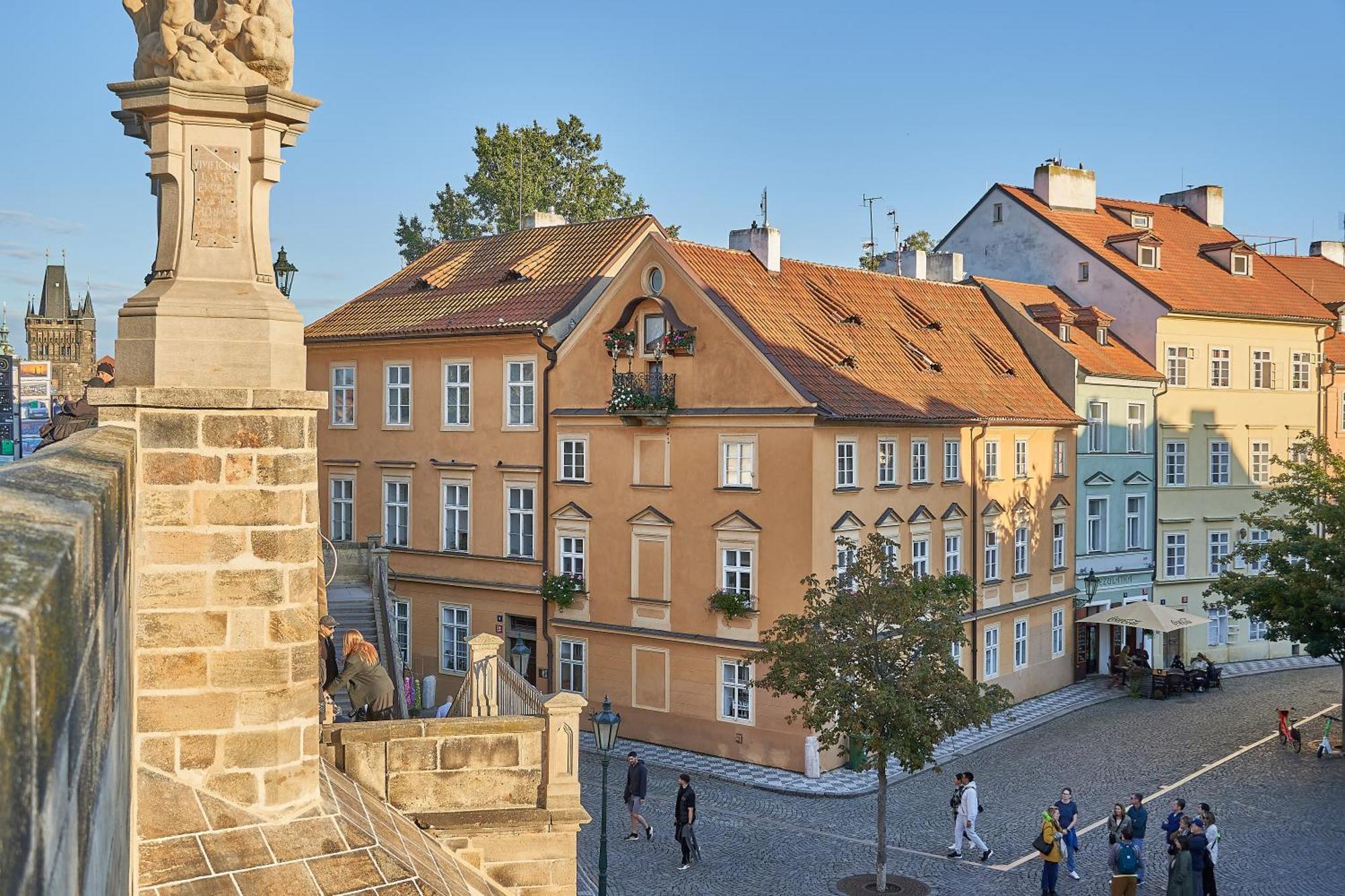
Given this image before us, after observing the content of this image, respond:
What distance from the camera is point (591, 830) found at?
883 inches

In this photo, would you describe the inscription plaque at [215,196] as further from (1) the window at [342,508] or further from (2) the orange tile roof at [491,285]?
(1) the window at [342,508]

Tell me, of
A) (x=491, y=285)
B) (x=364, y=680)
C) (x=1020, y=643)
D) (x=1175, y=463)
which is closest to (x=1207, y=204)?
(x=1175, y=463)

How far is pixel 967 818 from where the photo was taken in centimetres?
2072

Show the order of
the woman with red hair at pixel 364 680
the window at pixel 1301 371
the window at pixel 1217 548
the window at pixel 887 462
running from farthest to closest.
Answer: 1. the window at pixel 1301 371
2. the window at pixel 1217 548
3. the window at pixel 887 462
4. the woman with red hair at pixel 364 680

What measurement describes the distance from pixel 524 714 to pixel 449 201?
164ft

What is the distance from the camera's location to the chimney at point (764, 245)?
3141 centimetres

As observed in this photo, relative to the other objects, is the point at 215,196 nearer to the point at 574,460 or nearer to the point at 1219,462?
the point at 574,460

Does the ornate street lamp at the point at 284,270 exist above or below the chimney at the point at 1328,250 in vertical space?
below

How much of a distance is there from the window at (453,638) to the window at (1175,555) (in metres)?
20.9

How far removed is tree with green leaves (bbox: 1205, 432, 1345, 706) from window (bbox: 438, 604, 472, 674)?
17942 mm

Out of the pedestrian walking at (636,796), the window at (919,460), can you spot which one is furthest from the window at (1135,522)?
the pedestrian walking at (636,796)

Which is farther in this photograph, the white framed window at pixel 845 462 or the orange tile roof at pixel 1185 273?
the orange tile roof at pixel 1185 273

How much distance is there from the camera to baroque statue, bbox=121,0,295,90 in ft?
22.9

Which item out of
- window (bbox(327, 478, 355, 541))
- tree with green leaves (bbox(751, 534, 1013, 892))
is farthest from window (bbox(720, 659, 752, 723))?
window (bbox(327, 478, 355, 541))
